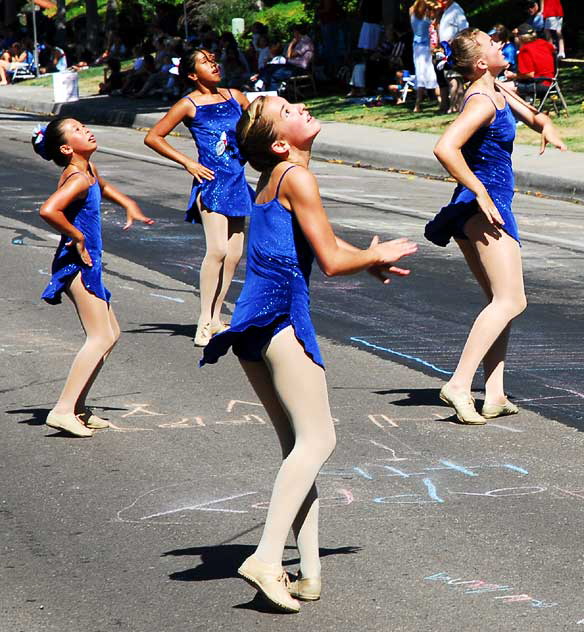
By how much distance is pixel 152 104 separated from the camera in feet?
98.5

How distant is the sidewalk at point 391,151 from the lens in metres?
17.1

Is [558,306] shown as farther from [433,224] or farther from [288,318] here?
[288,318]

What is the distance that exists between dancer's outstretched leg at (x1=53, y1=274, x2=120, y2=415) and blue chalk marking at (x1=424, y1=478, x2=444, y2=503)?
1849 mm

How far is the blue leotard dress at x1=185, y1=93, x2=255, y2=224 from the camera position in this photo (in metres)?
8.88

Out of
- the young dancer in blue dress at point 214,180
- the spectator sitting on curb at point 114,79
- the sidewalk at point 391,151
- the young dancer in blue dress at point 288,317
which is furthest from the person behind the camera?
the spectator sitting on curb at point 114,79

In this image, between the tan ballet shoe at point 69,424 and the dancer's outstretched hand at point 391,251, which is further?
the tan ballet shoe at point 69,424

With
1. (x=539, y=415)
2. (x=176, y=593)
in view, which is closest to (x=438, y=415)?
(x=539, y=415)

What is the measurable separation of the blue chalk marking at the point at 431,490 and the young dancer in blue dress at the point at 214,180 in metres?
3.19

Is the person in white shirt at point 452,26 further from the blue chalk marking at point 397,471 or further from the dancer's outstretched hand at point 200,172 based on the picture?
the blue chalk marking at point 397,471

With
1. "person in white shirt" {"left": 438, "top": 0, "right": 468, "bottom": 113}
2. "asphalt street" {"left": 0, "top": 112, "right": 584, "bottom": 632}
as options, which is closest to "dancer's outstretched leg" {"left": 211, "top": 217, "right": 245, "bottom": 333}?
"asphalt street" {"left": 0, "top": 112, "right": 584, "bottom": 632}

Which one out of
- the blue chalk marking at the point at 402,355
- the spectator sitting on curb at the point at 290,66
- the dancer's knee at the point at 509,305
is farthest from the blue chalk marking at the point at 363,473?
the spectator sitting on curb at the point at 290,66

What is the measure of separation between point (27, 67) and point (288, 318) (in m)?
39.1

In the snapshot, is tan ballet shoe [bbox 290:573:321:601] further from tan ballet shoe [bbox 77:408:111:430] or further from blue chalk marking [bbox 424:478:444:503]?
tan ballet shoe [bbox 77:408:111:430]

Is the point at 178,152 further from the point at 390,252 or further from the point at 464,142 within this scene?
the point at 390,252
